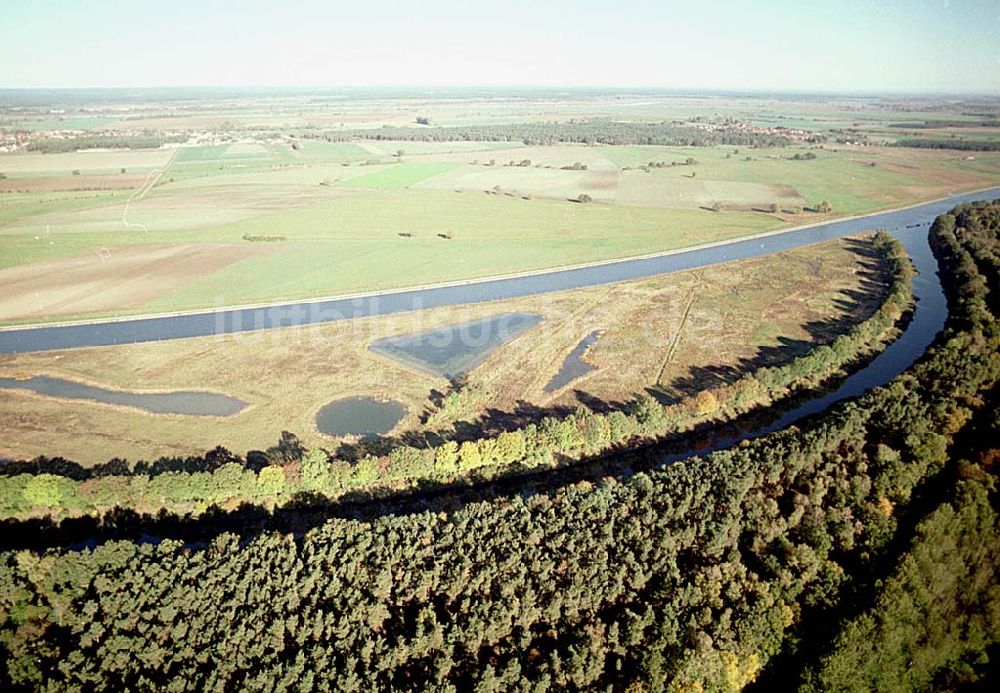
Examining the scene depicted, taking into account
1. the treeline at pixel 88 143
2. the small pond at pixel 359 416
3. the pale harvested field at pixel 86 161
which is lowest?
the small pond at pixel 359 416

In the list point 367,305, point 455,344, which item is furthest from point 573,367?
point 367,305

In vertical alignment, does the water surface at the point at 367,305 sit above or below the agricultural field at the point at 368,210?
below

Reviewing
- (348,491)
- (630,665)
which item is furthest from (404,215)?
(630,665)

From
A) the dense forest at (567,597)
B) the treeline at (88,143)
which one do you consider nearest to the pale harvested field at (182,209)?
the treeline at (88,143)

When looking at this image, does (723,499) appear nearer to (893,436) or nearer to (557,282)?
(893,436)

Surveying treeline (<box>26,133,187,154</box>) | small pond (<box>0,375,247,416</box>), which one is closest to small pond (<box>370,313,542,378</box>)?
small pond (<box>0,375,247,416</box>)

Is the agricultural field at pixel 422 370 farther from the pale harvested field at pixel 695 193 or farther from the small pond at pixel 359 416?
the pale harvested field at pixel 695 193

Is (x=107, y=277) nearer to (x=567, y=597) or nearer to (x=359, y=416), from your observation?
(x=359, y=416)
